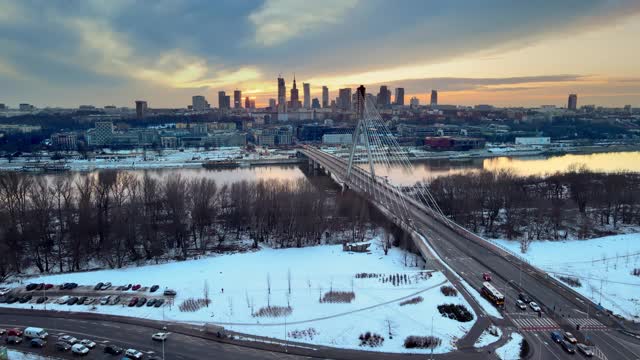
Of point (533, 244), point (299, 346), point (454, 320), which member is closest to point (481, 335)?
point (454, 320)

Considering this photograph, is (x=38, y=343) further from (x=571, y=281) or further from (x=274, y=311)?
(x=571, y=281)

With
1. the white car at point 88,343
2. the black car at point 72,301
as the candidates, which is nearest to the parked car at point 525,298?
the white car at point 88,343

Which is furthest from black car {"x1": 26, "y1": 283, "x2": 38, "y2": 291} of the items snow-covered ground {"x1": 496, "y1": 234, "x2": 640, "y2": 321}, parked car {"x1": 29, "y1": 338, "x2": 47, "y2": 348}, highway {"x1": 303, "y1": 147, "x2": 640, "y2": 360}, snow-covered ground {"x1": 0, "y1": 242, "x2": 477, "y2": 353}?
snow-covered ground {"x1": 496, "y1": 234, "x2": 640, "y2": 321}

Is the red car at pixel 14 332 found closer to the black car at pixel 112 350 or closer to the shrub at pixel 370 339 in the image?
the black car at pixel 112 350

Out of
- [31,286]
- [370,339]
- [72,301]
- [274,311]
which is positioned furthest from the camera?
[31,286]

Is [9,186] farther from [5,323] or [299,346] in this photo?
[299,346]

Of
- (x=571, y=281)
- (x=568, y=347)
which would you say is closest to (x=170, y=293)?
(x=568, y=347)
